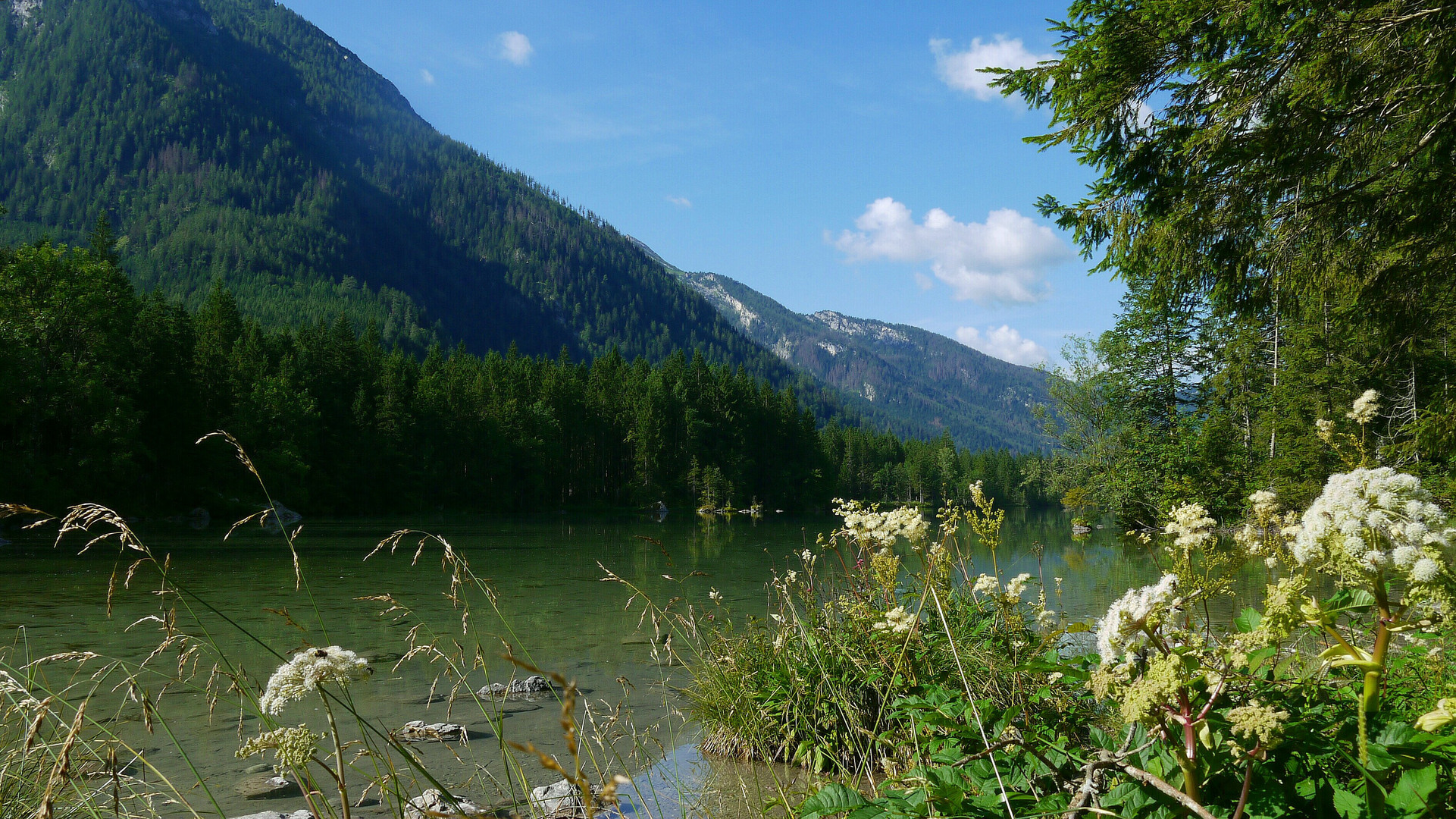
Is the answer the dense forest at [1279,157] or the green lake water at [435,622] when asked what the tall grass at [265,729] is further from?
the dense forest at [1279,157]

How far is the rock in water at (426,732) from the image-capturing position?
496 centimetres

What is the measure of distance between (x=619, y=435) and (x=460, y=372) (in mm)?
15510

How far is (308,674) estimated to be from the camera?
1586mm

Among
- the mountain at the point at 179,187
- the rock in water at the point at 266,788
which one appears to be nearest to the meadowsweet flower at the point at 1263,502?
the rock in water at the point at 266,788

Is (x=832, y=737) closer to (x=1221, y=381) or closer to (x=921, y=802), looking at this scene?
(x=921, y=802)

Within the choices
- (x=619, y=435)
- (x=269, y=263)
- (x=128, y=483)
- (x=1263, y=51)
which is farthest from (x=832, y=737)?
(x=269, y=263)

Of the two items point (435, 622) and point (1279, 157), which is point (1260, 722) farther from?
point (435, 622)

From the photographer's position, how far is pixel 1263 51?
6.03 meters

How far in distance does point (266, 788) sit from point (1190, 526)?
4.75m

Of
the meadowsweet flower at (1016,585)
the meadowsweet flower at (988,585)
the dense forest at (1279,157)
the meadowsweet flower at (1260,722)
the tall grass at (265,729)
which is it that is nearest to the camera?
the meadowsweet flower at (1260,722)

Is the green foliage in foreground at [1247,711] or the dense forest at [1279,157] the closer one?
the green foliage in foreground at [1247,711]

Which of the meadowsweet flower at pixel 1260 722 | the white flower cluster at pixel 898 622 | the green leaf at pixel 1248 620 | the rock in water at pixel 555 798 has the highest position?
the green leaf at pixel 1248 620

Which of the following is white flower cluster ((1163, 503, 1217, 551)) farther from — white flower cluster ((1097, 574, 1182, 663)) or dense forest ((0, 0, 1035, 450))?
dense forest ((0, 0, 1035, 450))

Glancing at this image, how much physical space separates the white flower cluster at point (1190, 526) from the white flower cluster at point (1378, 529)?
1.12m
